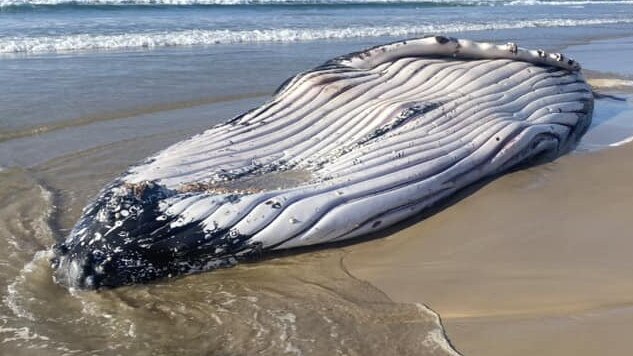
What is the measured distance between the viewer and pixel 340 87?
208 inches

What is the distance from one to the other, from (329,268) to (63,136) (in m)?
3.86

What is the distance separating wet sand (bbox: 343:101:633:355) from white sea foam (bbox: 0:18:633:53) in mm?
10191

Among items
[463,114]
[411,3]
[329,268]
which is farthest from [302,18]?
[329,268]

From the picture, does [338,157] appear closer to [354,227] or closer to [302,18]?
[354,227]

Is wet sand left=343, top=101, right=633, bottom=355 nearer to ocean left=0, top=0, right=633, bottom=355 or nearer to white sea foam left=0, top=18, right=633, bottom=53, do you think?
ocean left=0, top=0, right=633, bottom=355

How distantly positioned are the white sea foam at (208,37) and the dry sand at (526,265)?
1016cm

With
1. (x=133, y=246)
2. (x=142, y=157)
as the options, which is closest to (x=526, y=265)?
(x=133, y=246)

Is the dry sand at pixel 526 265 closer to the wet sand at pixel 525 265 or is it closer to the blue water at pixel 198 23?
the wet sand at pixel 525 265

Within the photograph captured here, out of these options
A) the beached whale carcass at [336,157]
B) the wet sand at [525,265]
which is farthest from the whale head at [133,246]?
the wet sand at [525,265]

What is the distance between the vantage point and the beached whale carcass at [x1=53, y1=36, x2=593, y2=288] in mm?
3779

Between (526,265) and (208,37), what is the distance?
12.5 m

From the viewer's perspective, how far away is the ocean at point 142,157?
3191 mm

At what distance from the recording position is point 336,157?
459cm

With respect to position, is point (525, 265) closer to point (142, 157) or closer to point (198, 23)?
point (142, 157)
